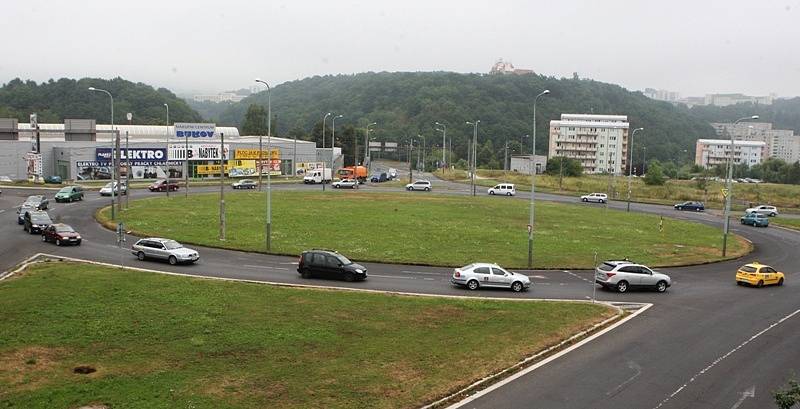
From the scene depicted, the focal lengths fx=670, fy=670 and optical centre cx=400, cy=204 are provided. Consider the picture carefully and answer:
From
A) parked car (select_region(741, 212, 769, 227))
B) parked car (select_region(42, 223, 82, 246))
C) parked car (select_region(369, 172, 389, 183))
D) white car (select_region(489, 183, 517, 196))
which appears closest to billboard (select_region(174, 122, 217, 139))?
parked car (select_region(369, 172, 389, 183))

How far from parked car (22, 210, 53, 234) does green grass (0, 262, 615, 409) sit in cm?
1636

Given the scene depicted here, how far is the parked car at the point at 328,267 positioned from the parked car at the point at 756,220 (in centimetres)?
4979

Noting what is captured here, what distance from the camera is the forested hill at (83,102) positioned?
524ft

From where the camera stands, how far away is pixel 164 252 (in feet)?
120

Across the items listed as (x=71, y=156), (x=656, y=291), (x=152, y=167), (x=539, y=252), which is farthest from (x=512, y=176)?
(x=656, y=291)

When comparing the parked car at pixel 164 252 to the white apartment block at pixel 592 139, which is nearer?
the parked car at pixel 164 252

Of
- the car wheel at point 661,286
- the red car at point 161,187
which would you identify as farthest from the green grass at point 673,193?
the car wheel at point 661,286

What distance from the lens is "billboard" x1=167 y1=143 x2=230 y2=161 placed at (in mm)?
101625

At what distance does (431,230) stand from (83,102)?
140999mm

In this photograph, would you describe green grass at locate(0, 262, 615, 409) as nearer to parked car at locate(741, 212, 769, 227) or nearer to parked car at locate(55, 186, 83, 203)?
parked car at locate(55, 186, 83, 203)

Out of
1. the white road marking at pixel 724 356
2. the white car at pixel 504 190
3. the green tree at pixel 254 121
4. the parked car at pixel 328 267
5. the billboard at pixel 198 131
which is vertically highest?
the green tree at pixel 254 121

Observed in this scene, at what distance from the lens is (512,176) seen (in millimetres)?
126000

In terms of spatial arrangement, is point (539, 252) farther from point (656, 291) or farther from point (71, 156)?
point (71, 156)

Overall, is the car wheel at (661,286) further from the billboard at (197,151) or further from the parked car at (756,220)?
the billboard at (197,151)
